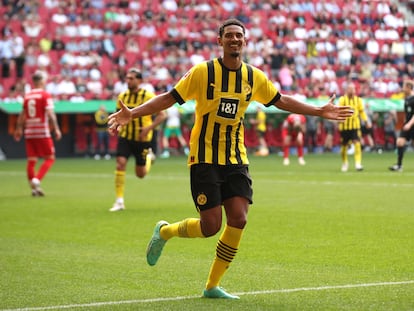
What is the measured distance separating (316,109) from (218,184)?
3.52 feet

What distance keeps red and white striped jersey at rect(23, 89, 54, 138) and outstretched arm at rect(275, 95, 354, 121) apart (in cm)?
1216

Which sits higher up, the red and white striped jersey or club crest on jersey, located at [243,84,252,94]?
club crest on jersey, located at [243,84,252,94]

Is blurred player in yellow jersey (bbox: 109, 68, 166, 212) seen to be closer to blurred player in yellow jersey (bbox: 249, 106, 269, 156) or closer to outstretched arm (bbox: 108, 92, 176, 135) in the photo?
outstretched arm (bbox: 108, 92, 176, 135)

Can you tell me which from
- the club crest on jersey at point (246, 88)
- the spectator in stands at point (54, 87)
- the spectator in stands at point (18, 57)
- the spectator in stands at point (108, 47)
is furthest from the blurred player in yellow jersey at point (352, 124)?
the club crest on jersey at point (246, 88)

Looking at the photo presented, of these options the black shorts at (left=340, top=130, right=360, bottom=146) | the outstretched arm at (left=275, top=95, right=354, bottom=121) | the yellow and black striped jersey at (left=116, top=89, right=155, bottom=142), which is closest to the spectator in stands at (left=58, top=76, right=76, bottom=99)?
the black shorts at (left=340, top=130, right=360, bottom=146)

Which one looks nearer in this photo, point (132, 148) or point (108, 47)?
point (132, 148)

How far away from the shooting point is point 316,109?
8.48 metres

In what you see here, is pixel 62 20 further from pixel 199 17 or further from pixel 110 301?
pixel 110 301

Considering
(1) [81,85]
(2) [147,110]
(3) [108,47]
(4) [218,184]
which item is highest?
(3) [108,47]

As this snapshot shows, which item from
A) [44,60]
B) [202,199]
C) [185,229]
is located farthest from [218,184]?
[44,60]

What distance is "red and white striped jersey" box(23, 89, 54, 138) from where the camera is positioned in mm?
20156

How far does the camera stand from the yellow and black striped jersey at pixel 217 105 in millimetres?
8195

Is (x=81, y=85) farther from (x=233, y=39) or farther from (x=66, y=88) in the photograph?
(x=233, y=39)

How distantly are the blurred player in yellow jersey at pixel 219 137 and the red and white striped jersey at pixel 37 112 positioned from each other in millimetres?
12219
